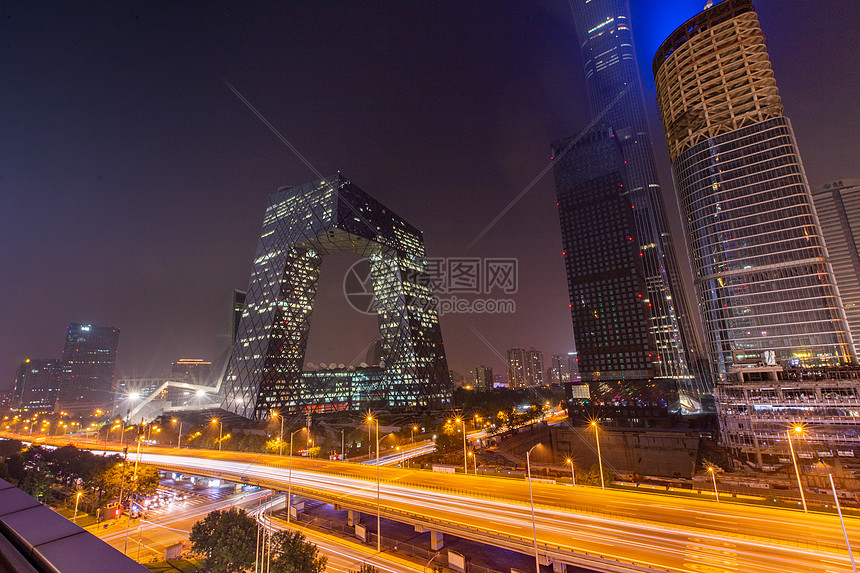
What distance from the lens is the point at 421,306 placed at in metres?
114

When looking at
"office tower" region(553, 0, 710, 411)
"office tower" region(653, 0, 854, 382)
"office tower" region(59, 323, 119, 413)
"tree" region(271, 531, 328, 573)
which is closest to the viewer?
"tree" region(271, 531, 328, 573)

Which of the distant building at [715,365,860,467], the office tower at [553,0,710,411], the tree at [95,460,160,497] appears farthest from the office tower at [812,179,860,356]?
the tree at [95,460,160,497]

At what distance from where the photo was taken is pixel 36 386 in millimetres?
180750

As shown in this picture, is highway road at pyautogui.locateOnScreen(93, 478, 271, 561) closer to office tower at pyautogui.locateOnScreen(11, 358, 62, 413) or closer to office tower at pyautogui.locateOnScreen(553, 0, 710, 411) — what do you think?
office tower at pyautogui.locateOnScreen(553, 0, 710, 411)

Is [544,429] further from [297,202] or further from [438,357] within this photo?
[297,202]

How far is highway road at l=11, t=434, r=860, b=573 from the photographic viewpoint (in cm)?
1836

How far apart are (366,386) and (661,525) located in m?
97.7

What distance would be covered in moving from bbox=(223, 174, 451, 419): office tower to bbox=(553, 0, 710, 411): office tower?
47531mm

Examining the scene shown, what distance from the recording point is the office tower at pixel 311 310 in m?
88.1

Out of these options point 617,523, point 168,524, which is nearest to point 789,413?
point 617,523

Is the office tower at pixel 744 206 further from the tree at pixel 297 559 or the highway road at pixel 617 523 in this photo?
the tree at pixel 297 559

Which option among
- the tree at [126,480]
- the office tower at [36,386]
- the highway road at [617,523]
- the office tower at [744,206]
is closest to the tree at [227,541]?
the highway road at [617,523]

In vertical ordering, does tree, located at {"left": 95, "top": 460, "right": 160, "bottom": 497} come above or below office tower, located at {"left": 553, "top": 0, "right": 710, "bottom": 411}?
below

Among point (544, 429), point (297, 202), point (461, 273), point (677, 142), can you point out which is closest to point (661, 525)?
point (461, 273)
